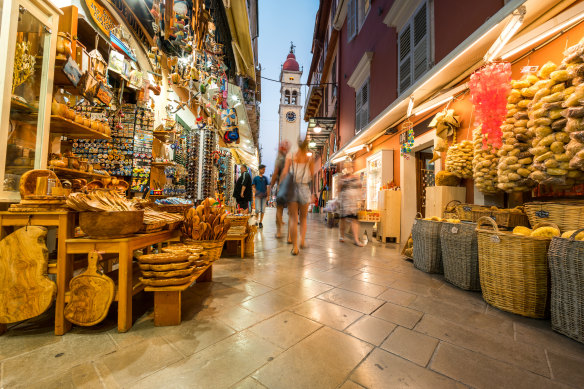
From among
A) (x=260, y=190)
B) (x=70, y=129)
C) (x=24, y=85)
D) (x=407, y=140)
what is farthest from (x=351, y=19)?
(x=24, y=85)

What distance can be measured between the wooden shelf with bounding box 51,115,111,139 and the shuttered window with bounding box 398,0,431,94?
584cm

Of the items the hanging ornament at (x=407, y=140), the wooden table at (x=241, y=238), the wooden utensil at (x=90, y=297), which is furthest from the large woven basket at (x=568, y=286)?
the hanging ornament at (x=407, y=140)

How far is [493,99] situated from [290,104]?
1596 inches

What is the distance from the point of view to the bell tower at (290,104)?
39.8m

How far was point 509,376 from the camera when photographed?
131 cm

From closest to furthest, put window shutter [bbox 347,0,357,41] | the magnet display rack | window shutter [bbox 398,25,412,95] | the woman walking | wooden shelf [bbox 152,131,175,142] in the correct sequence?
the woman walking < wooden shelf [bbox 152,131,175,142] < window shutter [bbox 398,25,412,95] < the magnet display rack < window shutter [bbox 347,0,357,41]

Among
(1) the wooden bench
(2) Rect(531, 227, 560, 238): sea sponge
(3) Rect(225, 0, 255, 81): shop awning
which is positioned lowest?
(1) the wooden bench

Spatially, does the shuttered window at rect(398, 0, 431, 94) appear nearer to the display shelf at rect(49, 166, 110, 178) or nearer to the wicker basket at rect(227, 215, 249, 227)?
the wicker basket at rect(227, 215, 249, 227)

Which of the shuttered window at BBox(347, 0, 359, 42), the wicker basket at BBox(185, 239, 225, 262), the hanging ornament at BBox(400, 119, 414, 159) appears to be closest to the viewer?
the wicker basket at BBox(185, 239, 225, 262)

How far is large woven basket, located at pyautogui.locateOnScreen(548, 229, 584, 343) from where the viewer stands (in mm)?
1705

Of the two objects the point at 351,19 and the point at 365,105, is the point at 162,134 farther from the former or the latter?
the point at 351,19

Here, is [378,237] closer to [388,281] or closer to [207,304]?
[388,281]

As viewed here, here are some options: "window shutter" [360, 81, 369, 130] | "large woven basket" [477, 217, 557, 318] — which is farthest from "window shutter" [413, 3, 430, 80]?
"large woven basket" [477, 217, 557, 318]

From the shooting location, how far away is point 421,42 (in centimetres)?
556
